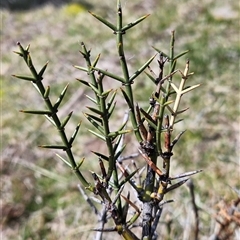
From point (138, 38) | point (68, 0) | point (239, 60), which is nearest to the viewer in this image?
point (239, 60)

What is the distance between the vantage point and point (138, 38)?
15.5 ft

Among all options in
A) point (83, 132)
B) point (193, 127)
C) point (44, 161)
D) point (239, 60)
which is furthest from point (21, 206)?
point (239, 60)

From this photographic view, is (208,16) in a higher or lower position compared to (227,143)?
higher

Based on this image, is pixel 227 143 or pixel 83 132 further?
pixel 83 132

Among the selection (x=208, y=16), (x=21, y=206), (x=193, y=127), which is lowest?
(x=21, y=206)

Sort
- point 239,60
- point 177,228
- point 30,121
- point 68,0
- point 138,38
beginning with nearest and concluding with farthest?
point 177,228 < point 30,121 < point 239,60 < point 138,38 < point 68,0

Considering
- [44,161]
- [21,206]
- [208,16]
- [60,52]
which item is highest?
[208,16]

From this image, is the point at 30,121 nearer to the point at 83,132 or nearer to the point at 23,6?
the point at 83,132

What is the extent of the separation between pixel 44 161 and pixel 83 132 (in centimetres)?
41

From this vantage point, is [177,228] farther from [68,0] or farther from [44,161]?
[68,0]

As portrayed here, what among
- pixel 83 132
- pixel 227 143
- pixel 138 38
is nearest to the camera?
pixel 227 143

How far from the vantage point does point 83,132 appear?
3.46m

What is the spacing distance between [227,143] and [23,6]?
4147mm

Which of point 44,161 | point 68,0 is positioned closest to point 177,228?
point 44,161
